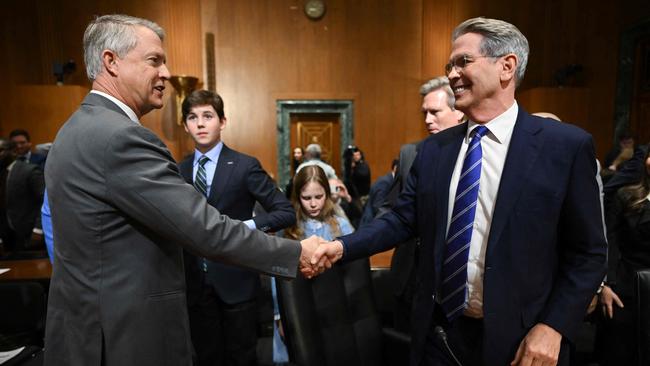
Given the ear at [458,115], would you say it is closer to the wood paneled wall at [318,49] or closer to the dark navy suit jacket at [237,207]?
the dark navy suit jacket at [237,207]

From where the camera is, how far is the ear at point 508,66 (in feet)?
4.16

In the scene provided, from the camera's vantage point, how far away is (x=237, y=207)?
2.09 metres

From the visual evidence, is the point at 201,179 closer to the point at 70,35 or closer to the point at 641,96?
the point at 70,35

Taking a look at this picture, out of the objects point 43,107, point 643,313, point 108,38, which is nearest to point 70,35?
point 43,107

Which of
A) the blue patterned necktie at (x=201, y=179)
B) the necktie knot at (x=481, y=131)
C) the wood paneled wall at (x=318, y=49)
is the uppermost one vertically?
the wood paneled wall at (x=318, y=49)

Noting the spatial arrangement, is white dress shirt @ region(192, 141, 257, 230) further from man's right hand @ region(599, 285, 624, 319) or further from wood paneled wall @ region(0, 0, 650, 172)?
wood paneled wall @ region(0, 0, 650, 172)

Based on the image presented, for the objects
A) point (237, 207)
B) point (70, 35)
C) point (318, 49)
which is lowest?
point (237, 207)

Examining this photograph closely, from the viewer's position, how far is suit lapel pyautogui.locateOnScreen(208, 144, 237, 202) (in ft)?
6.72

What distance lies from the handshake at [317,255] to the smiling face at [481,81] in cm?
66

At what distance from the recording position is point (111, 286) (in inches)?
44.3

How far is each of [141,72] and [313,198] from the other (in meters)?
1.43

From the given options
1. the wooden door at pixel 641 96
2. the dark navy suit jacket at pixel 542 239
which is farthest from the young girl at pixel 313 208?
the wooden door at pixel 641 96

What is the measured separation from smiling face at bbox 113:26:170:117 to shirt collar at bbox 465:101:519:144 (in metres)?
1.04

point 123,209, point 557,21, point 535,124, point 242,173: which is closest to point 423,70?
point 557,21
